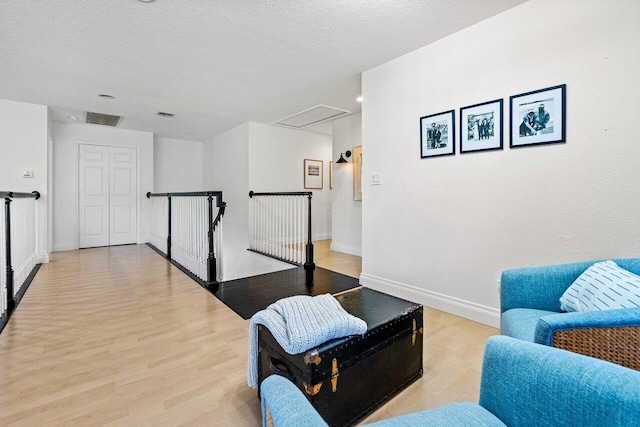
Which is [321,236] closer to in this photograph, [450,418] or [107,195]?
[107,195]

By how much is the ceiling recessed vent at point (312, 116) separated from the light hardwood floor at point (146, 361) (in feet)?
10.4

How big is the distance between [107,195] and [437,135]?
626 cm

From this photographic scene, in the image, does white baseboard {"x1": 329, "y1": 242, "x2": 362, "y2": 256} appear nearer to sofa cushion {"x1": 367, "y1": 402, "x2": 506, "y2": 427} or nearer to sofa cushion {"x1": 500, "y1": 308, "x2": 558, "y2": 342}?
sofa cushion {"x1": 500, "y1": 308, "x2": 558, "y2": 342}

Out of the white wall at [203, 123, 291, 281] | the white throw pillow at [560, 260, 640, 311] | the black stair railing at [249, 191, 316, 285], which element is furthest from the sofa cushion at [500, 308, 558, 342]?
the white wall at [203, 123, 291, 281]

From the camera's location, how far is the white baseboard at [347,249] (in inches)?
203

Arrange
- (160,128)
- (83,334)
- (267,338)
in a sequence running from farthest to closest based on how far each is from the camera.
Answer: (160,128) < (83,334) < (267,338)

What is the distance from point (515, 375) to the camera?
839 mm

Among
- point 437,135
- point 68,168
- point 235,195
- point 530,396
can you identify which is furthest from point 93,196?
point 530,396

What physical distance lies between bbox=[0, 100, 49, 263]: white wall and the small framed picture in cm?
426

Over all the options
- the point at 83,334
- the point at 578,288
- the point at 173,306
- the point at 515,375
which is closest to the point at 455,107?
the point at 578,288

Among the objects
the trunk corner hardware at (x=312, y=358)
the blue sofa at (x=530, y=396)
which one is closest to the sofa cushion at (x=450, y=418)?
the blue sofa at (x=530, y=396)

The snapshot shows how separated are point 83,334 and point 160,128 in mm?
4754

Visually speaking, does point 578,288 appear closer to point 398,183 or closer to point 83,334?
point 398,183

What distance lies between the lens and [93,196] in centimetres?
591
